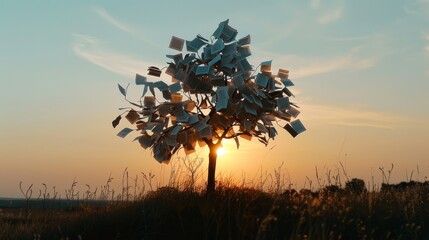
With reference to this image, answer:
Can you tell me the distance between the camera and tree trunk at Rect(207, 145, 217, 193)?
11.4 meters

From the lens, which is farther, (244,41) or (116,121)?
(116,121)

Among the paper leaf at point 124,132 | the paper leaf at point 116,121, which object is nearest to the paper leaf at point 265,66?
the paper leaf at point 124,132

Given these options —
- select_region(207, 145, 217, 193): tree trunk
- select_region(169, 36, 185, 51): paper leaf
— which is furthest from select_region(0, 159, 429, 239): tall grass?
select_region(169, 36, 185, 51): paper leaf

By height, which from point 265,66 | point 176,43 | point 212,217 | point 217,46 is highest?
point 176,43

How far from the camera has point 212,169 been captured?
38.6 feet

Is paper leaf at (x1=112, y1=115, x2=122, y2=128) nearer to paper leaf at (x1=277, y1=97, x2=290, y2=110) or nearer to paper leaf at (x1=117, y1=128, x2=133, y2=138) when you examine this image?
paper leaf at (x1=117, y1=128, x2=133, y2=138)

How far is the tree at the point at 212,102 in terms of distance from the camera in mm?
11414

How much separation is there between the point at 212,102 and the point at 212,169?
140 centimetres

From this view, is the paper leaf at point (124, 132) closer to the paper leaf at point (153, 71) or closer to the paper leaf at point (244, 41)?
the paper leaf at point (153, 71)

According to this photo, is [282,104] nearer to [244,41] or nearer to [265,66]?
[265,66]

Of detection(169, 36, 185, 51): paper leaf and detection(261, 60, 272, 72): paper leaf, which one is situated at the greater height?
detection(169, 36, 185, 51): paper leaf

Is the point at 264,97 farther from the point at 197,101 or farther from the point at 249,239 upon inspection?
the point at 249,239

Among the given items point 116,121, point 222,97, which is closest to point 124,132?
point 116,121

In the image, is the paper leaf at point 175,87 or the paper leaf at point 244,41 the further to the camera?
the paper leaf at point 244,41
